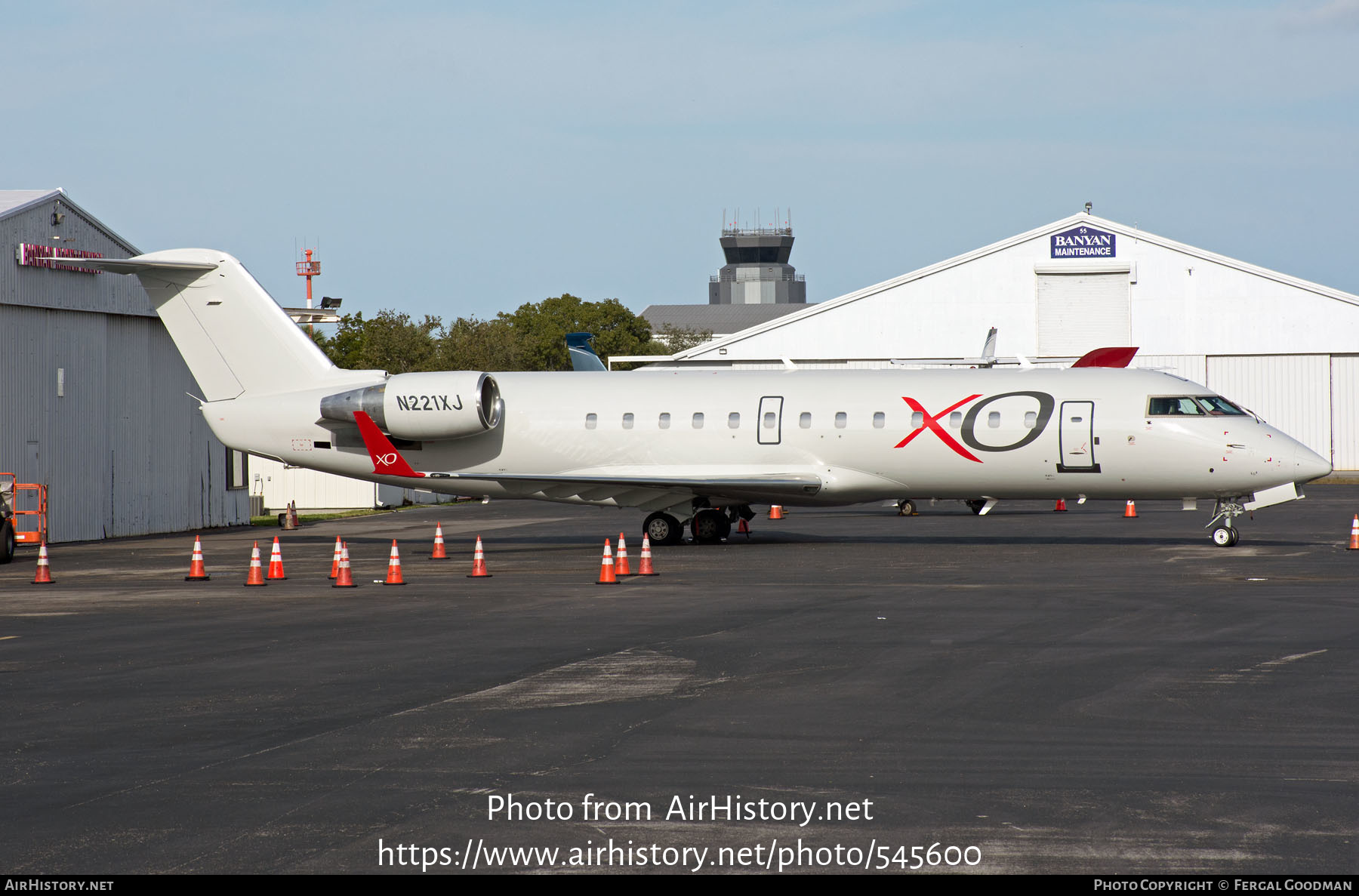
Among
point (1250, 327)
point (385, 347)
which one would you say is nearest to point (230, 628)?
point (1250, 327)

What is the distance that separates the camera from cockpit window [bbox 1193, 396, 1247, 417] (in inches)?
913

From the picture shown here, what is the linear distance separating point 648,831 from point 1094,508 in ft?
112

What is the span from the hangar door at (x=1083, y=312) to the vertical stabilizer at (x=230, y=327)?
37.0 metres

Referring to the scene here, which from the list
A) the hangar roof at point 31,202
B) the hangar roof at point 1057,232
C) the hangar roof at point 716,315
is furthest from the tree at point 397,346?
the hangar roof at point 716,315

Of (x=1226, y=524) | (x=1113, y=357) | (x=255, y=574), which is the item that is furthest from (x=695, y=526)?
(x=1113, y=357)

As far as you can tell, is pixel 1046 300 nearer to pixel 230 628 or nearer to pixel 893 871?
pixel 230 628

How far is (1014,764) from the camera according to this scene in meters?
7.98

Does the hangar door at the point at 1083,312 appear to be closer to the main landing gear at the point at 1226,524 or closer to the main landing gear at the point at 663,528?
the main landing gear at the point at 1226,524

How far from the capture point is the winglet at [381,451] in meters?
25.2

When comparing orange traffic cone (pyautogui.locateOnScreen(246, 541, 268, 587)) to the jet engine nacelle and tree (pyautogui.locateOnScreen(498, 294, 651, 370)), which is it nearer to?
the jet engine nacelle

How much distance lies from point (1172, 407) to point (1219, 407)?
2.62ft

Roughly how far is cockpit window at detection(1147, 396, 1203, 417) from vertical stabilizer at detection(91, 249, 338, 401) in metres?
15.1

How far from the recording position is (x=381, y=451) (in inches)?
1006

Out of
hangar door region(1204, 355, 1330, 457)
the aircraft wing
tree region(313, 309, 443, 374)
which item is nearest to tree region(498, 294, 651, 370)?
tree region(313, 309, 443, 374)
